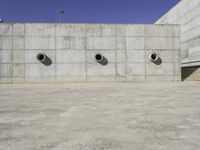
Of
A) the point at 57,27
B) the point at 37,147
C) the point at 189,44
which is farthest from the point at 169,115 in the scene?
the point at 189,44

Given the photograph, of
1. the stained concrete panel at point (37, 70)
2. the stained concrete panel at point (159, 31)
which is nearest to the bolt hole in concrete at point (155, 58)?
the stained concrete panel at point (159, 31)

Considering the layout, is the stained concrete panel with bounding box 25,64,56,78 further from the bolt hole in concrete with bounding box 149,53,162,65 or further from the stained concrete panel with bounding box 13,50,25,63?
the bolt hole in concrete with bounding box 149,53,162,65

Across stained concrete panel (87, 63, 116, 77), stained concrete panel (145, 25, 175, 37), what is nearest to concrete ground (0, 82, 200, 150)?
stained concrete panel (87, 63, 116, 77)

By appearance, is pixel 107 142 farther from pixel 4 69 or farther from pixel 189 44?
pixel 189 44

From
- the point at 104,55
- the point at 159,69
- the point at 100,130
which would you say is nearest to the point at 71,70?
the point at 104,55

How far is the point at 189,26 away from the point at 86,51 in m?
17.3

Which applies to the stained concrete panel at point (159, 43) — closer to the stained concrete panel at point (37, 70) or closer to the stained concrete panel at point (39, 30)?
the stained concrete panel at point (39, 30)

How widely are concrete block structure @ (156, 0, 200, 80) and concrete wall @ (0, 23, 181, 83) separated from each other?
7.00 meters

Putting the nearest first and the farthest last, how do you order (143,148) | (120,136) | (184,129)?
(143,148) < (120,136) < (184,129)

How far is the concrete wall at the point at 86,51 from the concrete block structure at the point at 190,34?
23.0 feet

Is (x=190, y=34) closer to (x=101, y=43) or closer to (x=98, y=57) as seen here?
(x=101, y=43)

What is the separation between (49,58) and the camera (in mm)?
18000

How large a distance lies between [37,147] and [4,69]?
16.0 metres

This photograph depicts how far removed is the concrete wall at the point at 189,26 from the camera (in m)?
27.0
